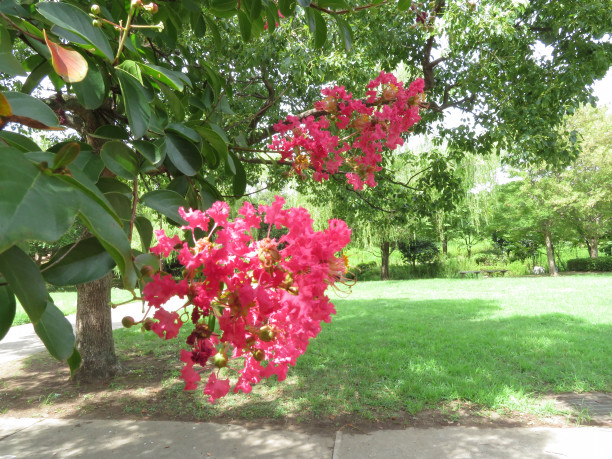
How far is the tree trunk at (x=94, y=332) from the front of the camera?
4039 millimetres

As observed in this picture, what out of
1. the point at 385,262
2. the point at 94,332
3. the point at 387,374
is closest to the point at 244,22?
the point at 387,374

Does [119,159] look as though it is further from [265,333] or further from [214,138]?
[265,333]

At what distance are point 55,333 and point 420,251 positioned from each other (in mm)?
17380

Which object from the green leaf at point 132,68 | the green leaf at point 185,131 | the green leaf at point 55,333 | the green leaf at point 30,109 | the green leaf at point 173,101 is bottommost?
the green leaf at point 55,333

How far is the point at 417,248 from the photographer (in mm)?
17188

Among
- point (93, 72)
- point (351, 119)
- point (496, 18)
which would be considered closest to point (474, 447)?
point (351, 119)

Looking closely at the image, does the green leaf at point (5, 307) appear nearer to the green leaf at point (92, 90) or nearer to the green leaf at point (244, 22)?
the green leaf at point (92, 90)

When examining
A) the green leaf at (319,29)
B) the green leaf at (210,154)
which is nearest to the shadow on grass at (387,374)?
the green leaf at (210,154)

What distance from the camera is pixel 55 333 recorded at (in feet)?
1.85

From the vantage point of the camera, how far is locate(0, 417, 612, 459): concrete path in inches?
101

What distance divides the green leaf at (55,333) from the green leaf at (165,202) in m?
0.25

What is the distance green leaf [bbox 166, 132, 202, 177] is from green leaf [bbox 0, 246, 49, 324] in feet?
1.85

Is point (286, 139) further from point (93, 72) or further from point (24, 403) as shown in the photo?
point (24, 403)

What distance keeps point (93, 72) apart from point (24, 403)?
378 cm
